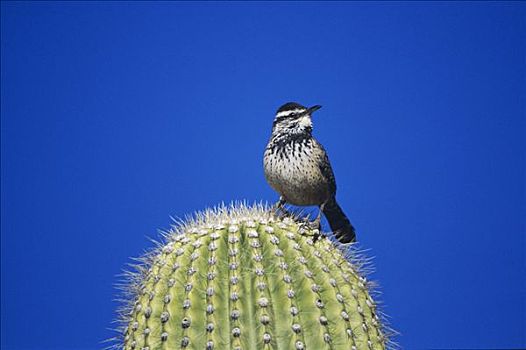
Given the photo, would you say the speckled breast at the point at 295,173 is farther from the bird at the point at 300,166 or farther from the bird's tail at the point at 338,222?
the bird's tail at the point at 338,222

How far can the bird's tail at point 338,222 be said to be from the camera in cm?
395

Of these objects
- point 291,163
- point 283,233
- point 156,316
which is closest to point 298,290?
point 283,233

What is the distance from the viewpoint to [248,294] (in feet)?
8.26

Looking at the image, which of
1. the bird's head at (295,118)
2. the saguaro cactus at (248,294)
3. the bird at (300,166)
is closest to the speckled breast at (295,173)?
the bird at (300,166)

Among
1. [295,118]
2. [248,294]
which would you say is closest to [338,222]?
[295,118]

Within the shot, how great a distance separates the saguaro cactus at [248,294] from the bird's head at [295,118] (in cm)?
116

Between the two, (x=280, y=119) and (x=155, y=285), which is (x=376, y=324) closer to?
(x=155, y=285)

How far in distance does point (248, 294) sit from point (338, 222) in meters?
1.59

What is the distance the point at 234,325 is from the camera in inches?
96.3

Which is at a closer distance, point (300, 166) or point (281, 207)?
point (281, 207)

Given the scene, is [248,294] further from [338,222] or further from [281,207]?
[338,222]

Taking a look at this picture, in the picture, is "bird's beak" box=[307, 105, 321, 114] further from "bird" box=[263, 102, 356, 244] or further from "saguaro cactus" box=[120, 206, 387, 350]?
"saguaro cactus" box=[120, 206, 387, 350]

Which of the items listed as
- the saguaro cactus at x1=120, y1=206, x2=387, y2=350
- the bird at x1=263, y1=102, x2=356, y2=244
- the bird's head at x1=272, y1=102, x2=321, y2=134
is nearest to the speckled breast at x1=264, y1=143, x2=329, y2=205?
the bird at x1=263, y1=102, x2=356, y2=244

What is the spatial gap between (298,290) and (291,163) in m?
1.35
